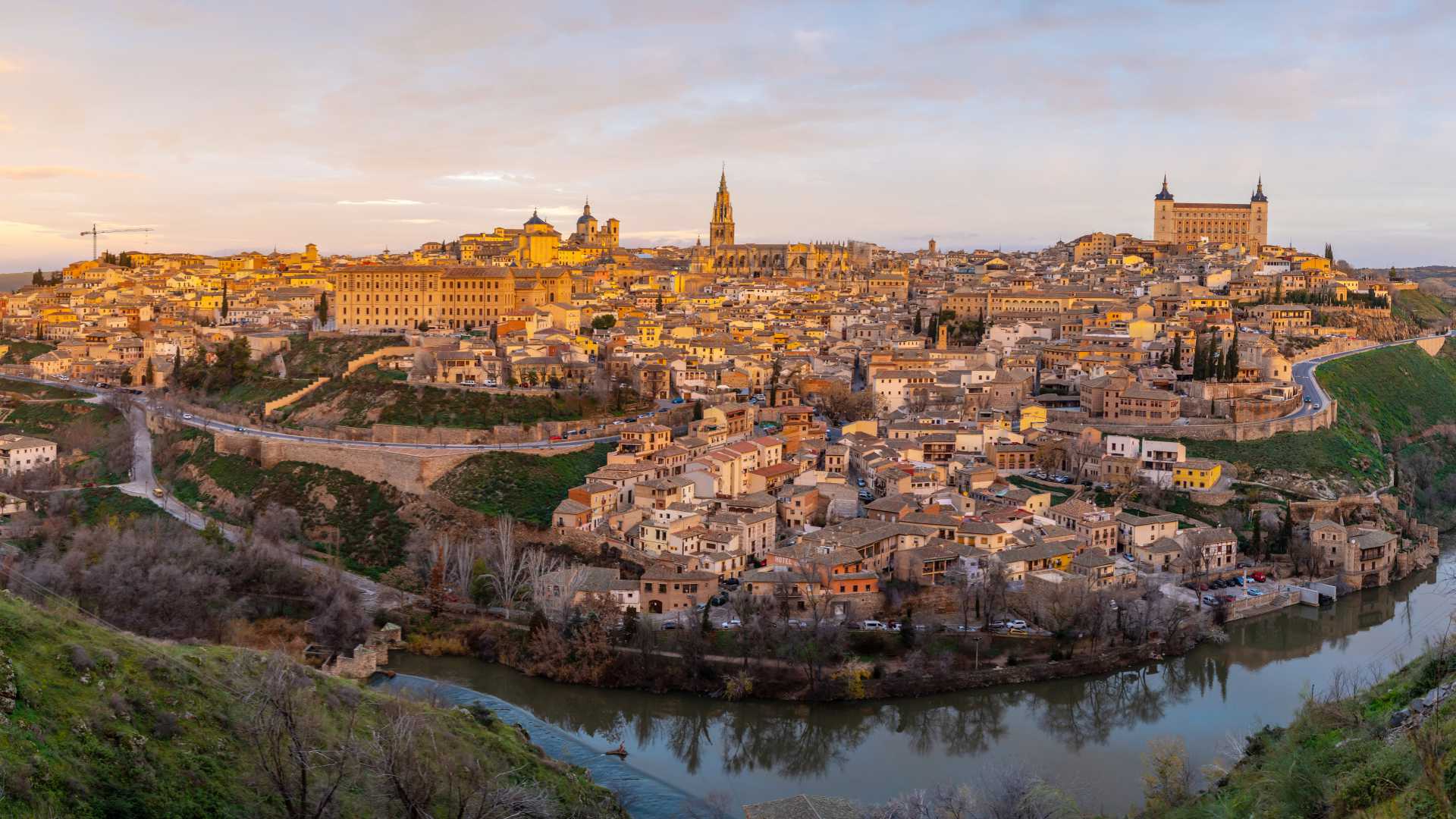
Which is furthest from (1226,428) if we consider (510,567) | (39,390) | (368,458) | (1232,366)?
(39,390)

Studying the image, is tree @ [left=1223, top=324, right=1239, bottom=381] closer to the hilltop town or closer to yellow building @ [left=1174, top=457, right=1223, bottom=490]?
the hilltop town

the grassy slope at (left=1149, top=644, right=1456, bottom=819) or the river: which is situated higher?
the grassy slope at (left=1149, top=644, right=1456, bottom=819)

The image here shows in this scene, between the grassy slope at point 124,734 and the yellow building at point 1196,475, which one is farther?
the yellow building at point 1196,475

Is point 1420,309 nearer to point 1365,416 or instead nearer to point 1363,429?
point 1365,416

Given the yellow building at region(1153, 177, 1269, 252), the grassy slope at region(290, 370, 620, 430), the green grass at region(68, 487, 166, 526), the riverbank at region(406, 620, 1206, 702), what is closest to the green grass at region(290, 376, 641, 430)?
the grassy slope at region(290, 370, 620, 430)

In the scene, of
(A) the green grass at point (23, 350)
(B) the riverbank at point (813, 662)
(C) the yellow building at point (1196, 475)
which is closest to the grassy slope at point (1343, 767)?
(B) the riverbank at point (813, 662)

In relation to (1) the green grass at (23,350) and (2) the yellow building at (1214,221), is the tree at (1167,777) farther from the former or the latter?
(2) the yellow building at (1214,221)

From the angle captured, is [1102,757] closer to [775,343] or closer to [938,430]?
[938,430]
